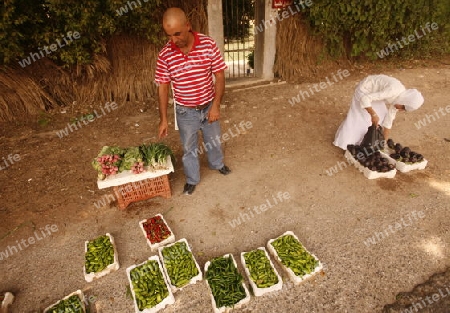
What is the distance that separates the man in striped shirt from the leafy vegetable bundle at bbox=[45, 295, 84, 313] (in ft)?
6.73

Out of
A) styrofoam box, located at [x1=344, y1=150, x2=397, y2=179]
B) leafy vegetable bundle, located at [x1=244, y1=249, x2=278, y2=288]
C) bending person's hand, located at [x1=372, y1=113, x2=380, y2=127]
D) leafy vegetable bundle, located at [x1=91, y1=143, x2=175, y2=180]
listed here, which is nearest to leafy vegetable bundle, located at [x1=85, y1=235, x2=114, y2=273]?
leafy vegetable bundle, located at [x1=91, y1=143, x2=175, y2=180]

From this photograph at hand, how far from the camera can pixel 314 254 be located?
3.47 meters

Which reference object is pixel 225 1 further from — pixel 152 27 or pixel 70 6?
pixel 70 6

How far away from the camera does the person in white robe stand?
4.03 metres

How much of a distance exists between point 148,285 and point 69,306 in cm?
77

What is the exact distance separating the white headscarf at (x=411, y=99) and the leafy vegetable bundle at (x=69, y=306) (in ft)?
15.4

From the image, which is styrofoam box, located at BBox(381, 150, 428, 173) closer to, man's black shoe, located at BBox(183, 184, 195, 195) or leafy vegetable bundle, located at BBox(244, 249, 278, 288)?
leafy vegetable bundle, located at BBox(244, 249, 278, 288)

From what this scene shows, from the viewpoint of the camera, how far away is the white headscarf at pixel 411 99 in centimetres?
392

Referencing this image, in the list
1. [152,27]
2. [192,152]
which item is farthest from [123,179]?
[152,27]

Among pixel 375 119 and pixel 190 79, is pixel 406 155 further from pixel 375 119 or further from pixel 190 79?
pixel 190 79

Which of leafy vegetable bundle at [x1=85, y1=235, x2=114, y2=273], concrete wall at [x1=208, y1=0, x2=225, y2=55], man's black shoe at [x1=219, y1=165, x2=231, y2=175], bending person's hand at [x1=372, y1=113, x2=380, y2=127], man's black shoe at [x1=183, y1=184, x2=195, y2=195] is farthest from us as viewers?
concrete wall at [x1=208, y1=0, x2=225, y2=55]

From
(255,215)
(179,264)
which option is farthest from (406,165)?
(179,264)

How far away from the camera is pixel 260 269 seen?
123 inches

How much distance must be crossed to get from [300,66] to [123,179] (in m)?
5.89
